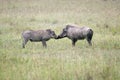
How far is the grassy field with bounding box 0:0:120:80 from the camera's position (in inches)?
312

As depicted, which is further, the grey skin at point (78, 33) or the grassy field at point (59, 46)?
the grey skin at point (78, 33)

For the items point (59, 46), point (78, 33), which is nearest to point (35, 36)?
point (59, 46)

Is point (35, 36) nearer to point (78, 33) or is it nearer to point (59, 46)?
point (59, 46)

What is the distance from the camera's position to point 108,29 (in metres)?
17.0

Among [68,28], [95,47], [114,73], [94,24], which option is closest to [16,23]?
[94,24]

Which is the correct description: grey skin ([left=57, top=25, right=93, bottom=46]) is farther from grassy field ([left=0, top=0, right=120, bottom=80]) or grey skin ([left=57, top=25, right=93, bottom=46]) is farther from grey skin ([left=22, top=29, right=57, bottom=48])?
grey skin ([left=22, top=29, right=57, bottom=48])

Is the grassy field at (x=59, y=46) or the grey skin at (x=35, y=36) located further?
the grey skin at (x=35, y=36)

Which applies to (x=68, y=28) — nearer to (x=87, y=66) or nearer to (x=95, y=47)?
(x=95, y=47)

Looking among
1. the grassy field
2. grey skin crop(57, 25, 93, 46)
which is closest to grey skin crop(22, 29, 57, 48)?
the grassy field

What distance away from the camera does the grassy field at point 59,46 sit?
7922 millimetres

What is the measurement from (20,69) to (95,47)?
16.2ft

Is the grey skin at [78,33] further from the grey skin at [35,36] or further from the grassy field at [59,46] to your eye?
the grey skin at [35,36]

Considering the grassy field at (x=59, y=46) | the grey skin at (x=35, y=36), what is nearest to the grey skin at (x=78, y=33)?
the grassy field at (x=59, y=46)

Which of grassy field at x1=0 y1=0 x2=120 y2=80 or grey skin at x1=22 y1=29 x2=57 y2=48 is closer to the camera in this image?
grassy field at x1=0 y1=0 x2=120 y2=80
